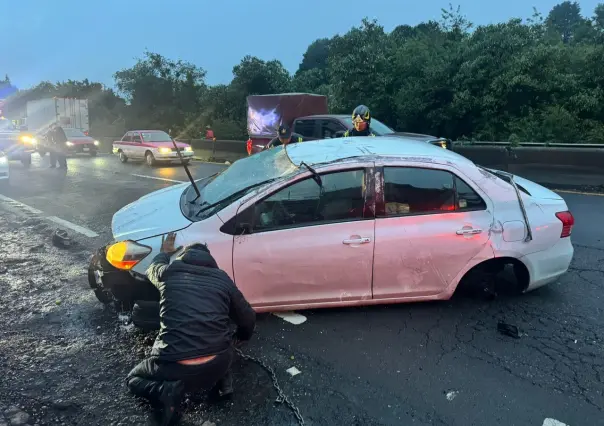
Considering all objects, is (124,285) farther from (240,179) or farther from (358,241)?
(358,241)

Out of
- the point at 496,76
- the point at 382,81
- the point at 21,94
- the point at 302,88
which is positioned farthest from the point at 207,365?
the point at 21,94

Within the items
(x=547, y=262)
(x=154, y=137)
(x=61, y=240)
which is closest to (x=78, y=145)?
(x=154, y=137)

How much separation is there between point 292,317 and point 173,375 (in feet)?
5.22

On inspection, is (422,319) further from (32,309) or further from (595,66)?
(595,66)

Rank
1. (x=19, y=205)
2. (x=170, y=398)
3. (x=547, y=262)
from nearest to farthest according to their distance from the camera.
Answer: (x=170, y=398) → (x=547, y=262) → (x=19, y=205)

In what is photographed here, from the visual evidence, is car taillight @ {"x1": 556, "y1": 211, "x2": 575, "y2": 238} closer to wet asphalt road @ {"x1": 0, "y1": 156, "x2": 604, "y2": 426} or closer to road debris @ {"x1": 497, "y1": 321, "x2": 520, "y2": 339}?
wet asphalt road @ {"x1": 0, "y1": 156, "x2": 604, "y2": 426}

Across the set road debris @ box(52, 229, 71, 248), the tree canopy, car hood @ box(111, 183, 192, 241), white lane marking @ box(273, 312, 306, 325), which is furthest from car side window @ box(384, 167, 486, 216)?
the tree canopy

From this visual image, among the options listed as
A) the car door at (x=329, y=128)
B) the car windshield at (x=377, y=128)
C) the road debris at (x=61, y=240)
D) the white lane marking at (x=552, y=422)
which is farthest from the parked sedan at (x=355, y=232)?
the car door at (x=329, y=128)

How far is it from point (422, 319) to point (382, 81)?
16.6m

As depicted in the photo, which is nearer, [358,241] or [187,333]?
[187,333]

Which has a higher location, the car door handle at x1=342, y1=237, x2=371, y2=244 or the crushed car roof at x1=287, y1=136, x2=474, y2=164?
the crushed car roof at x1=287, y1=136, x2=474, y2=164

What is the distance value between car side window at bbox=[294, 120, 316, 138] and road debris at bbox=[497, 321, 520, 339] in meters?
8.81

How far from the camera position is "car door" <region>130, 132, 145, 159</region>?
746 inches

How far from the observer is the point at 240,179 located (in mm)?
4363
